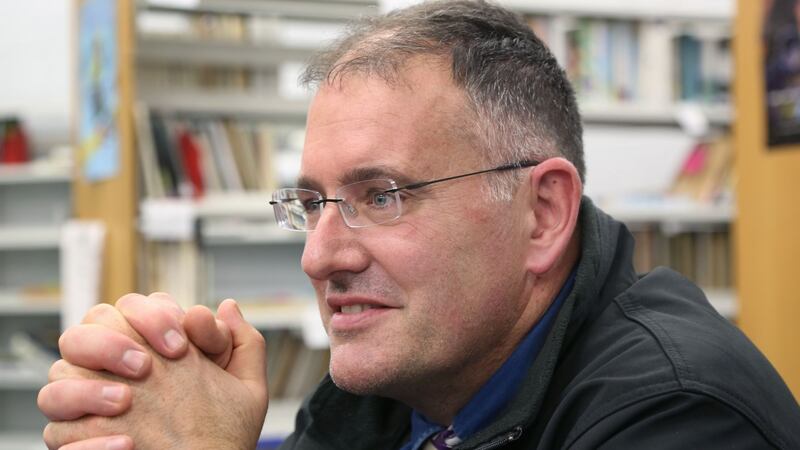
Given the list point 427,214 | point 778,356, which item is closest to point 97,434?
point 427,214

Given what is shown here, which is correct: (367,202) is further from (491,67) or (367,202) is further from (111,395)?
(111,395)

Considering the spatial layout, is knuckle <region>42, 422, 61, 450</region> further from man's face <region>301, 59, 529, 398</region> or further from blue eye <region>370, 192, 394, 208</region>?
blue eye <region>370, 192, 394, 208</region>

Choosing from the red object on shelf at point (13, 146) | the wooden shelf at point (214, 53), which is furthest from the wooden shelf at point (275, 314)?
the red object on shelf at point (13, 146)

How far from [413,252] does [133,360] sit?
36 cm

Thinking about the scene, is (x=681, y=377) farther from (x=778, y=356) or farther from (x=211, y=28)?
(x=211, y=28)

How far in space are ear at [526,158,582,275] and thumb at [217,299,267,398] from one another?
→ 38 centimetres

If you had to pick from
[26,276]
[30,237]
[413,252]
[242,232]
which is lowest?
[26,276]

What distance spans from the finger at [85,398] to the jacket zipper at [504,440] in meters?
0.42

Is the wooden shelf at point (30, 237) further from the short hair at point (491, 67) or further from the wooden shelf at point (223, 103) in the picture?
the short hair at point (491, 67)

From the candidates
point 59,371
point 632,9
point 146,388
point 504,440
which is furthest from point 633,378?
point 632,9

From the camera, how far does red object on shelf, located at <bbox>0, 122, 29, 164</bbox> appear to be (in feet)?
17.4

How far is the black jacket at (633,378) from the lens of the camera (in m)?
0.84

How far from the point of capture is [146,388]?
96cm

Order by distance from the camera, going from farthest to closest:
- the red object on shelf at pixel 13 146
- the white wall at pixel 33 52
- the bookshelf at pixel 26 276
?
the white wall at pixel 33 52, the red object on shelf at pixel 13 146, the bookshelf at pixel 26 276
